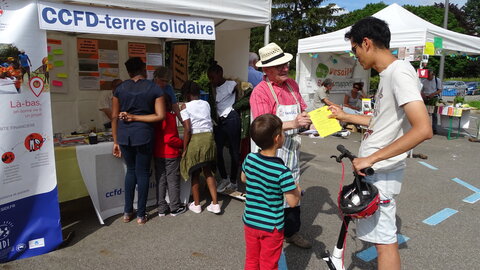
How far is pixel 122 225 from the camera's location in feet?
12.3

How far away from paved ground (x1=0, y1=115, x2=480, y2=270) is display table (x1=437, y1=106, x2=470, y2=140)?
16.6 feet

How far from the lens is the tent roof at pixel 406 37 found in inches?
301

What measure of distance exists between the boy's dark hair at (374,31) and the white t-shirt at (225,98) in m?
2.64

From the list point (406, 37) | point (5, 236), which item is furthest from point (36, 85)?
point (406, 37)

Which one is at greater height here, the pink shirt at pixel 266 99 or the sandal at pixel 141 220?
the pink shirt at pixel 266 99

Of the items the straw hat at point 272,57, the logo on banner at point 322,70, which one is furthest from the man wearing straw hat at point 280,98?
the logo on banner at point 322,70

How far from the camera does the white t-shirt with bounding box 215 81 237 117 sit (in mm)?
4602

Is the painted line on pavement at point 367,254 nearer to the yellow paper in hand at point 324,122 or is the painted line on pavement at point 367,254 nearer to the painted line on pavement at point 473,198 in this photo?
the yellow paper in hand at point 324,122

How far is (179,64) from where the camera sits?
7.22 metres

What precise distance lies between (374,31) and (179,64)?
564 cm

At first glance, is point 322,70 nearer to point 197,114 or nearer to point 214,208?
point 197,114

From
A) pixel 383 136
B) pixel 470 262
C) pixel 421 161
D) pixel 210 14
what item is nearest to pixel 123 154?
pixel 210 14

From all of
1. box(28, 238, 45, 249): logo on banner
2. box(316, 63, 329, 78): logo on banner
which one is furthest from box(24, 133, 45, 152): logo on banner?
box(316, 63, 329, 78): logo on banner

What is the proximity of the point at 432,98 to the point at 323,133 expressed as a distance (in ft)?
29.7
